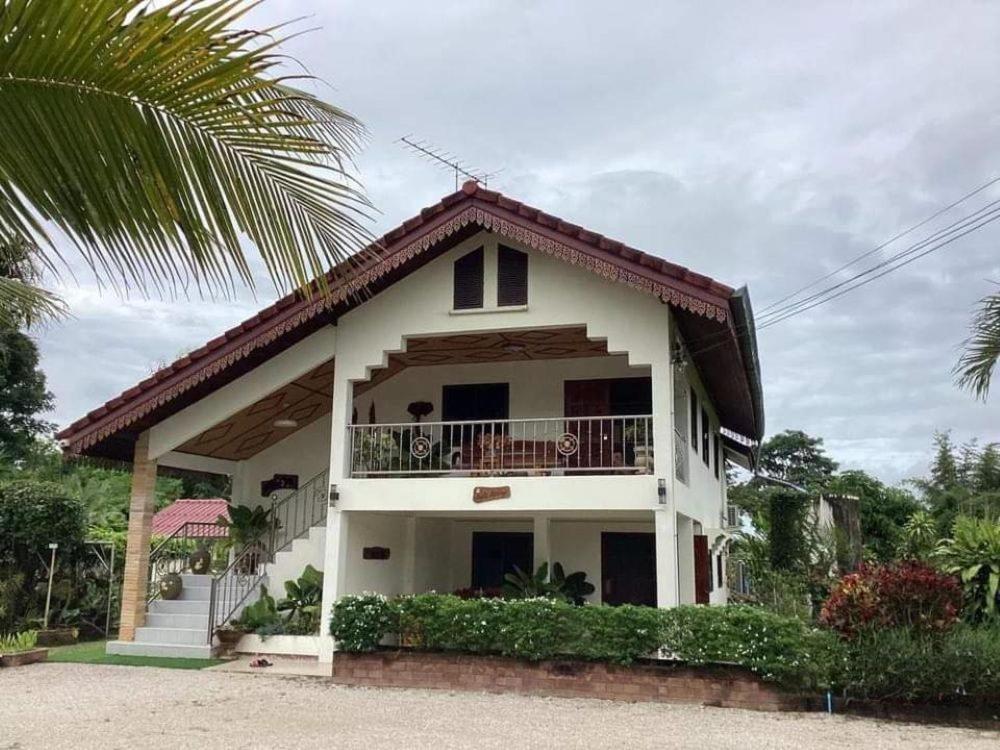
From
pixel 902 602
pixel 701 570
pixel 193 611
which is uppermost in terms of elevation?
pixel 701 570

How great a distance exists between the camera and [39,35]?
1.97m

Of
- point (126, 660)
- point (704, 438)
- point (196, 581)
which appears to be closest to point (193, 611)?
point (196, 581)

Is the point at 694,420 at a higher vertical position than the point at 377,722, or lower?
higher

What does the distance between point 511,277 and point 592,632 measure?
522 cm

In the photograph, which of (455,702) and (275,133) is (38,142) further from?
(455,702)

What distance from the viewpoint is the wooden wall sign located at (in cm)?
1191

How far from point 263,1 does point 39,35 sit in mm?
544

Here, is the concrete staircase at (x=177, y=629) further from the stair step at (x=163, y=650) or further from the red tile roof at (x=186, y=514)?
the red tile roof at (x=186, y=514)

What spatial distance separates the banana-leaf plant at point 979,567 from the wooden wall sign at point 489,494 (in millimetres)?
5683

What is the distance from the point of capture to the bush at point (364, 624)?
11.2 metres

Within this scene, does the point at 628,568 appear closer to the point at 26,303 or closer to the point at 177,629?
the point at 177,629

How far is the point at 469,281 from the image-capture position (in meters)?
12.7

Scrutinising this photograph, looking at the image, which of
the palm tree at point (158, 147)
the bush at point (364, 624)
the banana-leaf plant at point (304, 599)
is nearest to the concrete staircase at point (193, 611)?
the banana-leaf plant at point (304, 599)

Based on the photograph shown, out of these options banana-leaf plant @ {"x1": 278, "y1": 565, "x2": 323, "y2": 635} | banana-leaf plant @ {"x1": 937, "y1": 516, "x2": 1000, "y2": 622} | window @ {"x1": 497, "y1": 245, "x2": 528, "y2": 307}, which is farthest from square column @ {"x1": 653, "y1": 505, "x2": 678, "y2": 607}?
banana-leaf plant @ {"x1": 278, "y1": 565, "x2": 323, "y2": 635}
